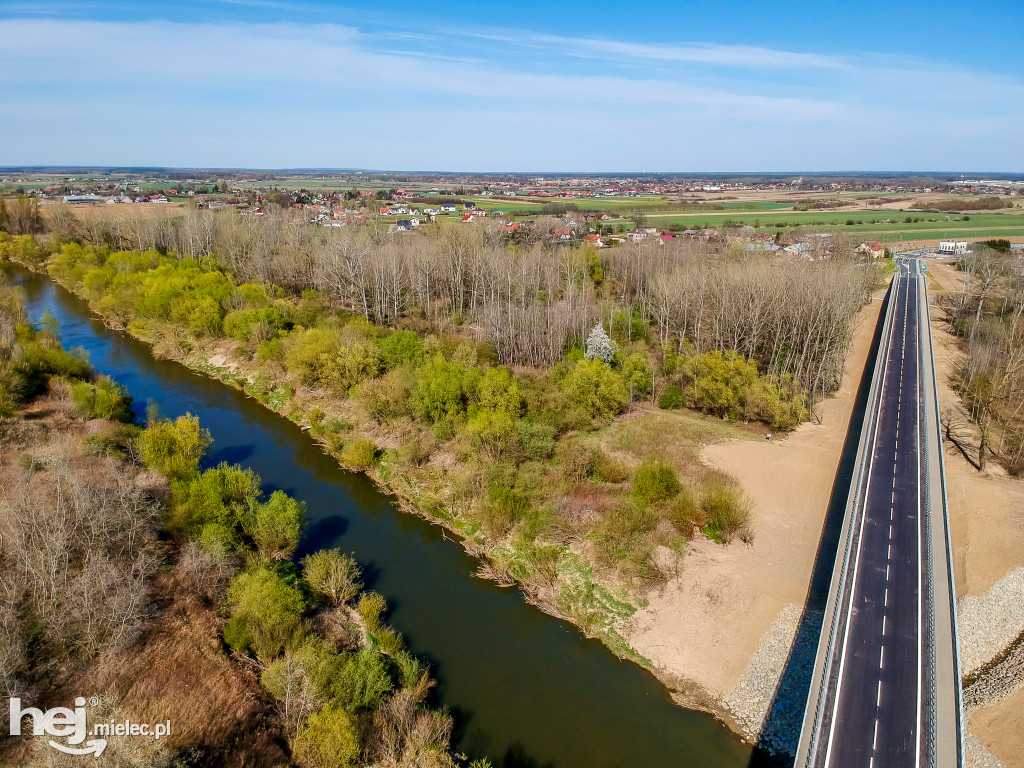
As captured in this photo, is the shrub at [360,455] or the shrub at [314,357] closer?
the shrub at [360,455]

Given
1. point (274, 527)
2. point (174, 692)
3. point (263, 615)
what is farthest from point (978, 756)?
point (274, 527)

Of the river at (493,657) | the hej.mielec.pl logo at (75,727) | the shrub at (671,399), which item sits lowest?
the river at (493,657)

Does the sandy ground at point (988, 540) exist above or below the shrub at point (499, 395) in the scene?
below

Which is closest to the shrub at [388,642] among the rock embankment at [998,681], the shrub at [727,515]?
the shrub at [727,515]

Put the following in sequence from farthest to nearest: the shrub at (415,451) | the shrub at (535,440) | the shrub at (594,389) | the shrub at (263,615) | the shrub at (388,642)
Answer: the shrub at (594,389) → the shrub at (415,451) → the shrub at (535,440) → the shrub at (388,642) → the shrub at (263,615)

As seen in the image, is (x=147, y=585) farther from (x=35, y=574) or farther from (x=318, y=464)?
(x=318, y=464)

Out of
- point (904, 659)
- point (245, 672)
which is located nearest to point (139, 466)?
point (245, 672)

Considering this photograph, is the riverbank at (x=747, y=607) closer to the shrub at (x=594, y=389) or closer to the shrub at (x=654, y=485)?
the shrub at (x=654, y=485)

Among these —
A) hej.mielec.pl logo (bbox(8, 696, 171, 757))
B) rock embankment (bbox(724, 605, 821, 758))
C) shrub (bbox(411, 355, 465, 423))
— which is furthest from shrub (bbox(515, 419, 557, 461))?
hej.mielec.pl logo (bbox(8, 696, 171, 757))

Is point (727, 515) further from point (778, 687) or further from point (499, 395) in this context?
point (499, 395)

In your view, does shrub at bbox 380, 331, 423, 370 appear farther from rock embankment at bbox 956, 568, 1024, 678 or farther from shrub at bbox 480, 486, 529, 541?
rock embankment at bbox 956, 568, 1024, 678
